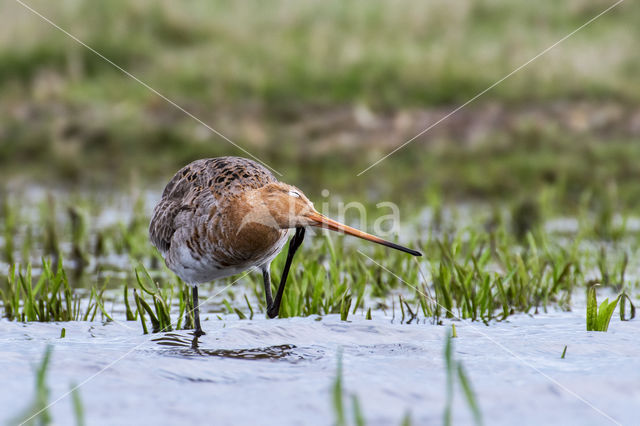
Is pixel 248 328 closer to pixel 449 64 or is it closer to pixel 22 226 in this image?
pixel 22 226

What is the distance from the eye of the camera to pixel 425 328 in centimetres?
515

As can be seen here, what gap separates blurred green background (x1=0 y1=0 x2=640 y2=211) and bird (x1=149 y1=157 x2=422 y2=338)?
5798 mm

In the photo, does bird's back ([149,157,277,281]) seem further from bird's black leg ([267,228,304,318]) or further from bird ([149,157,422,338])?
bird's black leg ([267,228,304,318])

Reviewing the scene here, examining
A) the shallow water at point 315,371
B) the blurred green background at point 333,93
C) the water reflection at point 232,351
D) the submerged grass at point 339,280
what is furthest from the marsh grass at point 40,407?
the blurred green background at point 333,93

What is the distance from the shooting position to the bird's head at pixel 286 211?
4.79 metres

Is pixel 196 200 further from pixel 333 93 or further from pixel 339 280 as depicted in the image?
pixel 333 93

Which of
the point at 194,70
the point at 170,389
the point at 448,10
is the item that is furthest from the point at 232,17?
the point at 170,389

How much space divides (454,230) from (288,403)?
16.8 feet

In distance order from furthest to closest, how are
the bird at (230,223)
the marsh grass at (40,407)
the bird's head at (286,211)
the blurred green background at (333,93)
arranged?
the blurred green background at (333,93) → the bird at (230,223) → the bird's head at (286,211) → the marsh grass at (40,407)

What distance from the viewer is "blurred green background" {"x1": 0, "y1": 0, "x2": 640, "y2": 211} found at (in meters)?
12.3

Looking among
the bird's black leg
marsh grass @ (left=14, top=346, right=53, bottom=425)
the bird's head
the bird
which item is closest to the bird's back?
the bird

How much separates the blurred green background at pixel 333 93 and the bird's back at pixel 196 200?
569cm

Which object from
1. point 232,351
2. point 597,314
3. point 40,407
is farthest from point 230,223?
point 597,314

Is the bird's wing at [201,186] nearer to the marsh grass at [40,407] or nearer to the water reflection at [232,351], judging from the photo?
the water reflection at [232,351]
